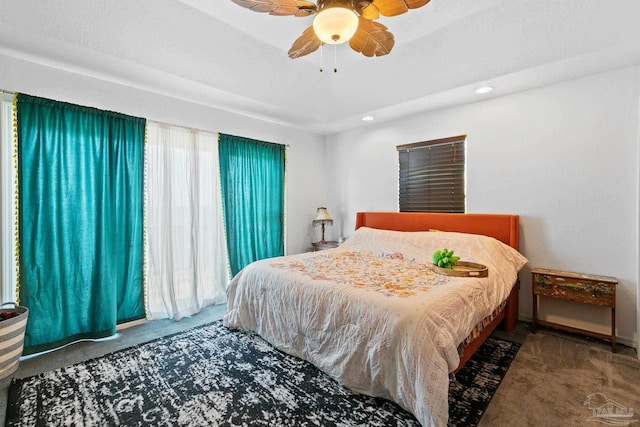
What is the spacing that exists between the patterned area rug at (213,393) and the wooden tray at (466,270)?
2.29 feet

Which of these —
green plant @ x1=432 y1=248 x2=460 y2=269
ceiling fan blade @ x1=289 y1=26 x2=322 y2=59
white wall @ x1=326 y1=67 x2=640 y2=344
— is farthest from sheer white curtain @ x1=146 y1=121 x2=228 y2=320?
white wall @ x1=326 y1=67 x2=640 y2=344

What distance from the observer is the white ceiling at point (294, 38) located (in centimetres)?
208

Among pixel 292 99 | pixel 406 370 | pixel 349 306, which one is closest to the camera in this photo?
pixel 406 370

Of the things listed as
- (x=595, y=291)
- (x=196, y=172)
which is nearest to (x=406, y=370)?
(x=595, y=291)

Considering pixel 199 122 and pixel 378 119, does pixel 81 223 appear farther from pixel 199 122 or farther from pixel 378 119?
pixel 378 119

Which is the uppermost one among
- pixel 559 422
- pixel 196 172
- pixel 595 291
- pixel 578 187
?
pixel 196 172

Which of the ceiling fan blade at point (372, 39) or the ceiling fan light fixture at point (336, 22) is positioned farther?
the ceiling fan blade at point (372, 39)

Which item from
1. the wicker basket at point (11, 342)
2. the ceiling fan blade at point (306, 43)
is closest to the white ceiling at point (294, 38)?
the ceiling fan blade at point (306, 43)

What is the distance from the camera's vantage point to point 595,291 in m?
2.51

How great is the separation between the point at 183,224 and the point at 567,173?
413cm

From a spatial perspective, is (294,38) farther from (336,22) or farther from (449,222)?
(449,222)

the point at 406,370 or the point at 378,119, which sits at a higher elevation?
the point at 378,119

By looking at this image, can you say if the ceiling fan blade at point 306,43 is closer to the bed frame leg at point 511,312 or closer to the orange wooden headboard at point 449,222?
the orange wooden headboard at point 449,222

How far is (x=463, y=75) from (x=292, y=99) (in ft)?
6.16
